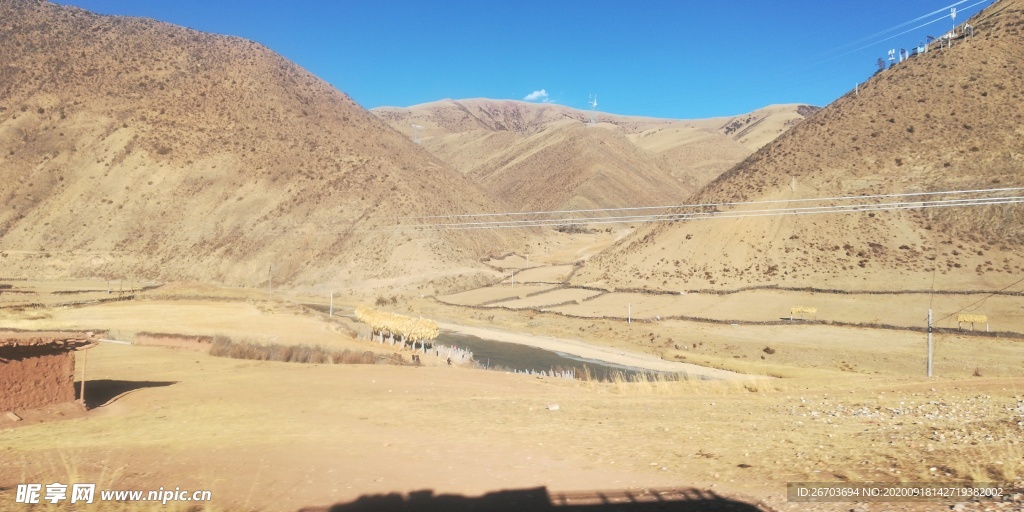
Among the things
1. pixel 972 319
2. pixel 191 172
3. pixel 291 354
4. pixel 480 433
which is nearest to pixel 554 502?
pixel 480 433

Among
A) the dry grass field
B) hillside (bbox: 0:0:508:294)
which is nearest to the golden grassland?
the dry grass field

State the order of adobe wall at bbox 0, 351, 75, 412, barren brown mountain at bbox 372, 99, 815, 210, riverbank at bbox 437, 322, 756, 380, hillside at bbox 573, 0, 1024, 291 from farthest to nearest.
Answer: barren brown mountain at bbox 372, 99, 815, 210 → hillside at bbox 573, 0, 1024, 291 → riverbank at bbox 437, 322, 756, 380 → adobe wall at bbox 0, 351, 75, 412

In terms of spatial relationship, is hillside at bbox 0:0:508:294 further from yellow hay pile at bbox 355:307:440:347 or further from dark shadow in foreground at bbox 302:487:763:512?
dark shadow in foreground at bbox 302:487:763:512

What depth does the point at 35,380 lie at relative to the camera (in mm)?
14211

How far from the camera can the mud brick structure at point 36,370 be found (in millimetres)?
13680

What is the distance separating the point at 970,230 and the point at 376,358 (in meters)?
43.7

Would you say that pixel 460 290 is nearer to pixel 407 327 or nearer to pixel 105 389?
pixel 407 327

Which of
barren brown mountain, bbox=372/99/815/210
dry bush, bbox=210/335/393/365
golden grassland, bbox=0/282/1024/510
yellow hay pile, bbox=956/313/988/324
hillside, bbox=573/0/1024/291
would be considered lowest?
dry bush, bbox=210/335/393/365

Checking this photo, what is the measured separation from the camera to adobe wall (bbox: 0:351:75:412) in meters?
13.7

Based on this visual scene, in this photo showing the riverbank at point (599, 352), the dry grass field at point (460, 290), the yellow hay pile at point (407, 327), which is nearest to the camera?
the dry grass field at point (460, 290)

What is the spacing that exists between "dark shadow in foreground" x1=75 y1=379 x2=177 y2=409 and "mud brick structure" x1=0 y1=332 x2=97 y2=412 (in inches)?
32.1

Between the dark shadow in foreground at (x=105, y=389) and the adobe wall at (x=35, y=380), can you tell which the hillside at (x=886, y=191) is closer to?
the dark shadow in foreground at (x=105, y=389)

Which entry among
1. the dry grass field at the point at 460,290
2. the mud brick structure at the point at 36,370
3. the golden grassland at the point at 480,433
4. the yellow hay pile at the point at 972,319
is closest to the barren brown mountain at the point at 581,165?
the dry grass field at the point at 460,290

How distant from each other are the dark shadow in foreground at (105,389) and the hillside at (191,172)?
49.1m
